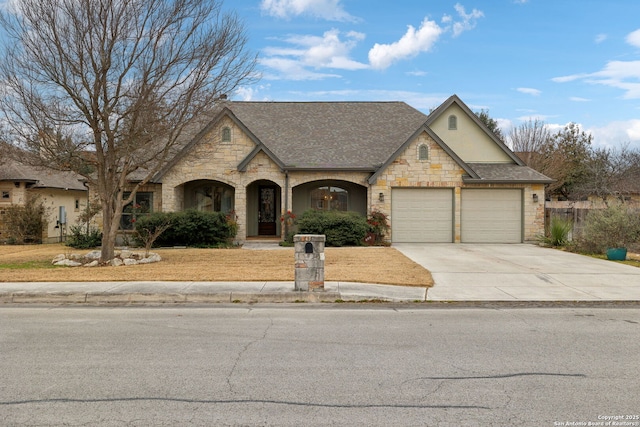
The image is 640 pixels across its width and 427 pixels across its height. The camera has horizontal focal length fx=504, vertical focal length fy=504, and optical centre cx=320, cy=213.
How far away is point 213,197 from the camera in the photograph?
23.4 metres

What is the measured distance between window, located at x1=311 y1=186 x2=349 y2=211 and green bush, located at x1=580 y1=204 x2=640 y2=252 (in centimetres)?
1007

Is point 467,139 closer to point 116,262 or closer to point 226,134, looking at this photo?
point 226,134

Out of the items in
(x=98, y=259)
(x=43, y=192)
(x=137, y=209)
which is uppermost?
(x=43, y=192)

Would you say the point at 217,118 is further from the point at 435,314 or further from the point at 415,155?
the point at 435,314

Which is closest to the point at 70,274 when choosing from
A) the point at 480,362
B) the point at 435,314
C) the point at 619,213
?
the point at 435,314

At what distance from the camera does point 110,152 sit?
47.9 feet

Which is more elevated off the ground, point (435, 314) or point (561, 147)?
point (561, 147)

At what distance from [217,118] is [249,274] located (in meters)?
9.79

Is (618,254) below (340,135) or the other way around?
below

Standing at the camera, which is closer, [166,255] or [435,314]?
[435,314]

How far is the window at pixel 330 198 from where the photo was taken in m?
23.5

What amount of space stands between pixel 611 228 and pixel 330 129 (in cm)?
1317

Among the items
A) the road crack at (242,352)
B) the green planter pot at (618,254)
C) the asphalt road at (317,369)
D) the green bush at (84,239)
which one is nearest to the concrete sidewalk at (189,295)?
the asphalt road at (317,369)

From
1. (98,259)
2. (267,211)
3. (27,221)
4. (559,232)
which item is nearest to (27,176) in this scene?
(27,221)
